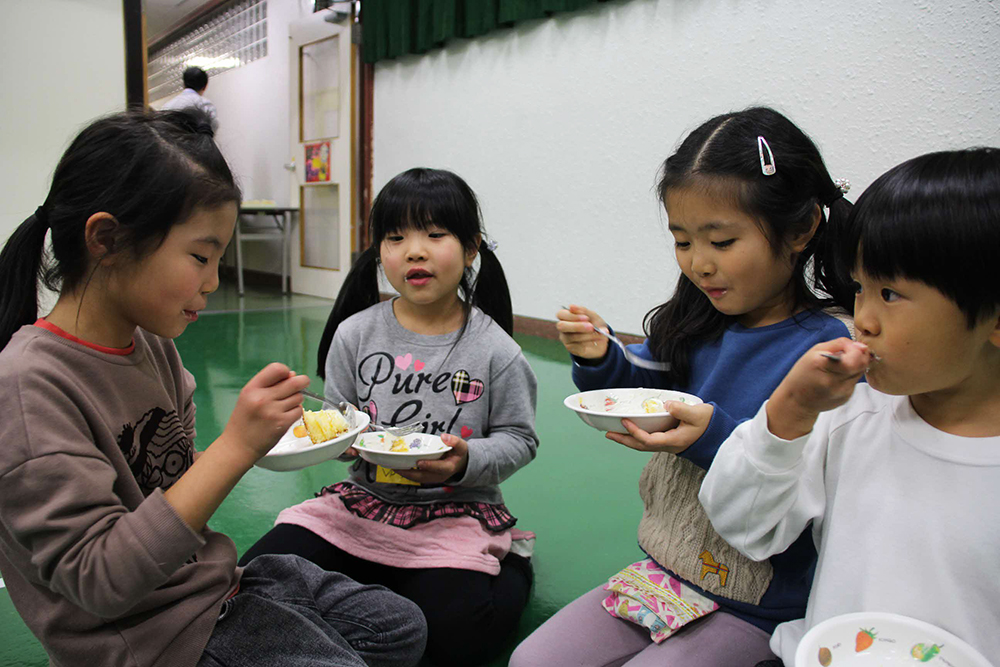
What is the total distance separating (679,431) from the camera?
93 centimetres

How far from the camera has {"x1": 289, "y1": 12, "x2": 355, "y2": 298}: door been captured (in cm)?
545

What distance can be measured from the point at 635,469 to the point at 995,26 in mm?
1825

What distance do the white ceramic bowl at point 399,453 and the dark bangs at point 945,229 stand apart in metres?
0.70

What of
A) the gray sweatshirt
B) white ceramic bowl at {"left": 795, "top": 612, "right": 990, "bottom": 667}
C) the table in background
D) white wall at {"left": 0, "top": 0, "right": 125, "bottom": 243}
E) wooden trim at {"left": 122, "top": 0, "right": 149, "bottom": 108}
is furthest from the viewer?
the table in background

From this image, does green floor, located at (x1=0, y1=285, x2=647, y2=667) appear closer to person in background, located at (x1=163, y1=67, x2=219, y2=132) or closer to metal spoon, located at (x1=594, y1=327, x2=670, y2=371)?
metal spoon, located at (x1=594, y1=327, x2=670, y2=371)

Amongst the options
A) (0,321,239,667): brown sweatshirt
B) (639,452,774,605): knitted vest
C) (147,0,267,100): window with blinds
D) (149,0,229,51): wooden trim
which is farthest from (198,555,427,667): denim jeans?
(149,0,229,51): wooden trim

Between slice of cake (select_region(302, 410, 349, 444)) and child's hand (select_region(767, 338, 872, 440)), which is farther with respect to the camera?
slice of cake (select_region(302, 410, 349, 444))

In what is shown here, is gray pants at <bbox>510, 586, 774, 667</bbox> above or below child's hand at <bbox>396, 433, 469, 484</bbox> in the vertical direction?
below

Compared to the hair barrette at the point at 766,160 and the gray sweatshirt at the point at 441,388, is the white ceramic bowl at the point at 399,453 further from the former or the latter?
the hair barrette at the point at 766,160

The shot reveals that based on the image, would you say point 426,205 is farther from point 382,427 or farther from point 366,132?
point 366,132

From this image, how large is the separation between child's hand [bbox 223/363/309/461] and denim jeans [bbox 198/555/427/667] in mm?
248

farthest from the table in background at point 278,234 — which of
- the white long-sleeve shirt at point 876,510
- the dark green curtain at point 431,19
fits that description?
the white long-sleeve shirt at point 876,510

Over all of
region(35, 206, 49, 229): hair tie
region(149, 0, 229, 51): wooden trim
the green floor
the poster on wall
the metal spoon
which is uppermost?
region(149, 0, 229, 51): wooden trim

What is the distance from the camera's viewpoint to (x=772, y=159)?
3.07ft
